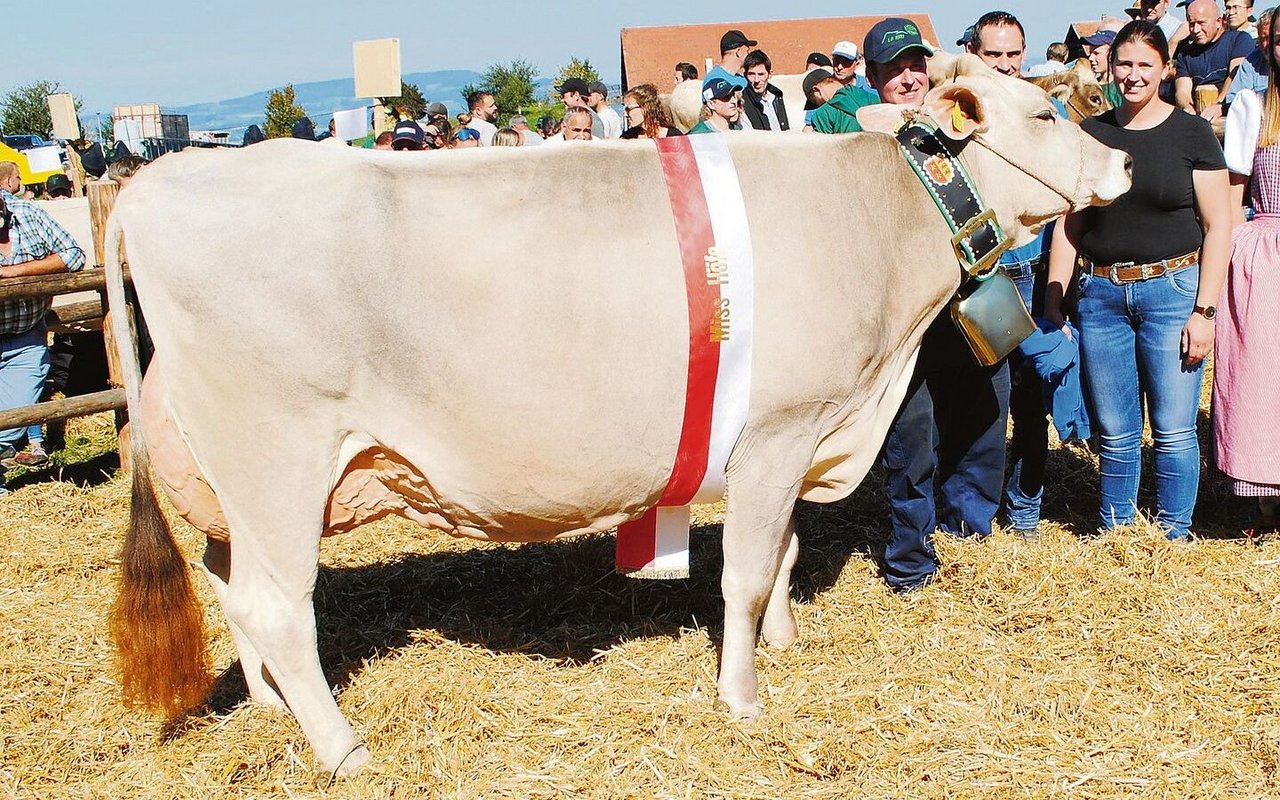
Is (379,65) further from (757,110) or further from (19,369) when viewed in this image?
(19,369)

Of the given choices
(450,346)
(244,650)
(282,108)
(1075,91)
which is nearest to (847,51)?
(1075,91)

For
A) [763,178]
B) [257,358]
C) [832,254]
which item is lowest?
[257,358]

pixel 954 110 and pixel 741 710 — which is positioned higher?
pixel 954 110

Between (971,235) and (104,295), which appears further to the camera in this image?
(104,295)

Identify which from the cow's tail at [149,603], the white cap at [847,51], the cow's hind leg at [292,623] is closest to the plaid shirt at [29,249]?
the cow's tail at [149,603]

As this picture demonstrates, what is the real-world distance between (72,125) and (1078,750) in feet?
79.6

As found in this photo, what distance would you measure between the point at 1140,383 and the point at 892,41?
191 centimetres

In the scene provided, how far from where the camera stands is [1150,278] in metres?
4.54

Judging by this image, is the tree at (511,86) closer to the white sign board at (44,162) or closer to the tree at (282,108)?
the tree at (282,108)

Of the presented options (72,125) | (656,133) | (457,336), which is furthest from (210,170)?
(72,125)

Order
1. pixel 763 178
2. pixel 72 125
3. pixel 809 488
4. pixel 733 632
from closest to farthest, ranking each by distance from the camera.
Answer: pixel 763 178 < pixel 733 632 < pixel 809 488 < pixel 72 125

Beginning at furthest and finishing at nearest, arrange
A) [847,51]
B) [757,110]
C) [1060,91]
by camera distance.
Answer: [847,51] → [757,110] → [1060,91]

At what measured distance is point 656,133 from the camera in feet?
25.7

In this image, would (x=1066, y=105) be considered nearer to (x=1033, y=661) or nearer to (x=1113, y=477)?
(x=1113, y=477)
